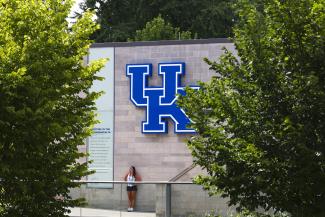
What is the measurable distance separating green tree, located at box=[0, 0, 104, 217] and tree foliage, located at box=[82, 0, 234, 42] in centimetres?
3773

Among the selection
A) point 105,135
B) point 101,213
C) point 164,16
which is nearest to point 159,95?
point 105,135

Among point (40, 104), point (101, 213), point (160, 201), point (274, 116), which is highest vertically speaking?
point (40, 104)

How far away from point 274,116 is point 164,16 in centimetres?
4276

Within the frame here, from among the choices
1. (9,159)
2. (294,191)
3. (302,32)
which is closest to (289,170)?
(294,191)

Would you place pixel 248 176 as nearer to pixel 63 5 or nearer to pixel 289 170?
pixel 289 170

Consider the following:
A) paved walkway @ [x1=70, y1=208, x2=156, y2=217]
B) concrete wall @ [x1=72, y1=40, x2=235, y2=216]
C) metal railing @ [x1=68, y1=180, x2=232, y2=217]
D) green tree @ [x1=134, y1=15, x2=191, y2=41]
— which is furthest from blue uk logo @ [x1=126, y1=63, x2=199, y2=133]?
green tree @ [x1=134, y1=15, x2=191, y2=41]

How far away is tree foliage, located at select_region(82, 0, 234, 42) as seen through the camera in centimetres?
5116

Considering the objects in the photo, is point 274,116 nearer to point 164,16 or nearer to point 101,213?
point 101,213

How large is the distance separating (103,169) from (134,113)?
2.37 m

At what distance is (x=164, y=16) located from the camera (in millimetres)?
53062

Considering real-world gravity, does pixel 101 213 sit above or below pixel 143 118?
below

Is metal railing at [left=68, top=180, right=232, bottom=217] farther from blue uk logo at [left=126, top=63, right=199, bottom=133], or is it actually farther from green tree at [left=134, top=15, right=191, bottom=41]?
green tree at [left=134, top=15, right=191, bottom=41]

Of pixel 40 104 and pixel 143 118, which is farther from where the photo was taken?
pixel 143 118

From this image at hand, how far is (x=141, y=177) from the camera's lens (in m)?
28.0
